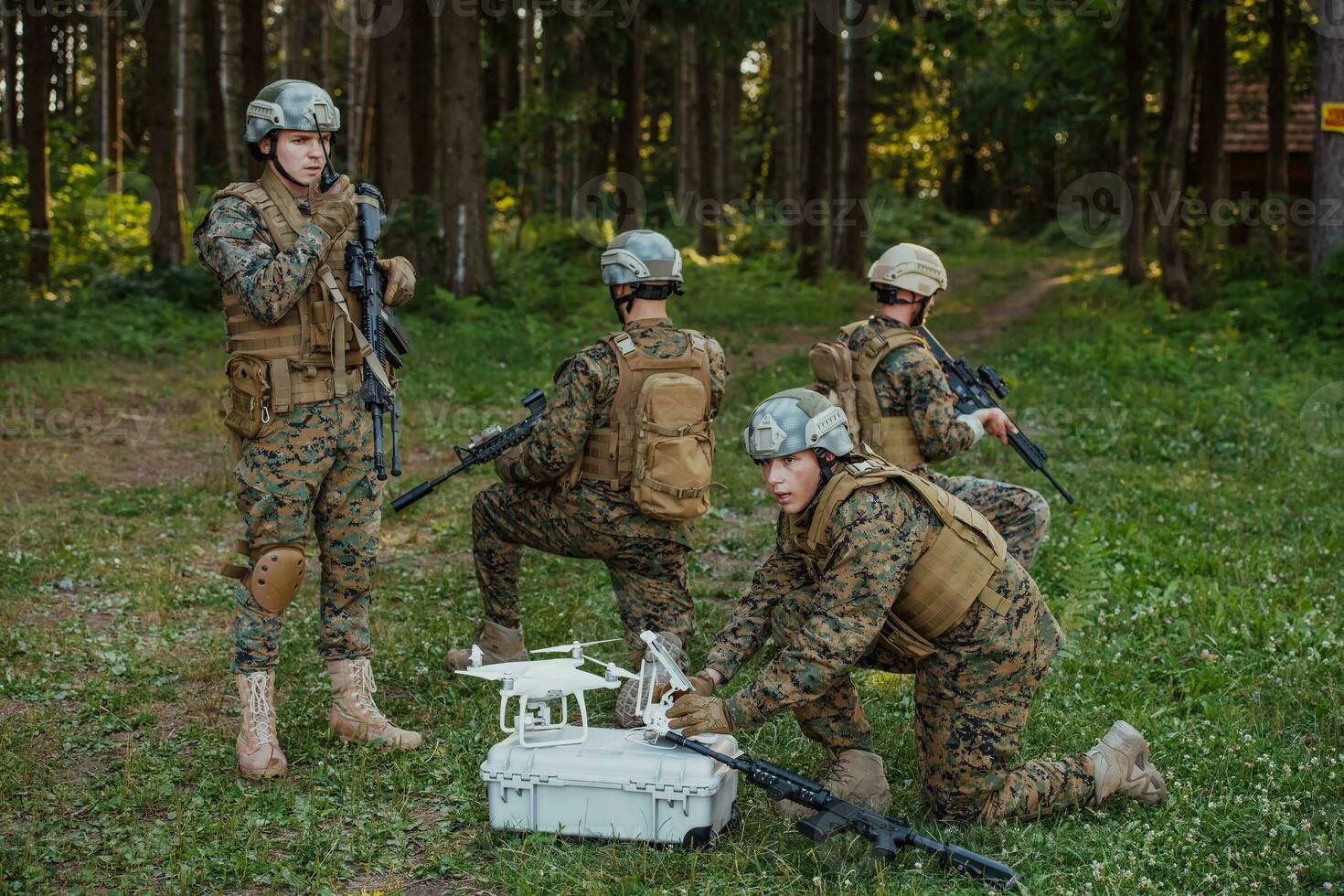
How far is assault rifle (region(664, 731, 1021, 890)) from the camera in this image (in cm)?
429

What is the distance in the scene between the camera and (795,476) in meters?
4.66

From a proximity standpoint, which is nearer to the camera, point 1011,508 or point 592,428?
point 592,428

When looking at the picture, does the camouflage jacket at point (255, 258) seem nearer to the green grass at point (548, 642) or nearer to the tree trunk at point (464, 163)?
the green grass at point (548, 642)

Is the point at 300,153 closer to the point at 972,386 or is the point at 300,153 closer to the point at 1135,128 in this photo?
the point at 972,386

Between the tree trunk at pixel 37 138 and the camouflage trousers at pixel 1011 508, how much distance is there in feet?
53.6

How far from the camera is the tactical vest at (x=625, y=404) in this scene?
6.07 metres

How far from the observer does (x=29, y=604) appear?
7.38m

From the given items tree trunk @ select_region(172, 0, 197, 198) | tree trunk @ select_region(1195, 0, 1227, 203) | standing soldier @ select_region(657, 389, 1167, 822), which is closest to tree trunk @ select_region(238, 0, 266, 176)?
tree trunk @ select_region(172, 0, 197, 198)

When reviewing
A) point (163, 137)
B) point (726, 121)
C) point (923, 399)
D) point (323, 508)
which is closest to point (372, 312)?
point (323, 508)

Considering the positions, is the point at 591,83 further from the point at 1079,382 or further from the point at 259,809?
the point at 259,809

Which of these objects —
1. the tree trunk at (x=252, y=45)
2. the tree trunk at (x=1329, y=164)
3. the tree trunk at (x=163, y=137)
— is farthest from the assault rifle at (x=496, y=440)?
the tree trunk at (x=252, y=45)

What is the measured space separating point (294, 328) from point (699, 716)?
2.38 m

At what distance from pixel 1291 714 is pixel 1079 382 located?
29.5ft

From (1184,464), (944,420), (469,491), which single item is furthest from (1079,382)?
(944,420)
